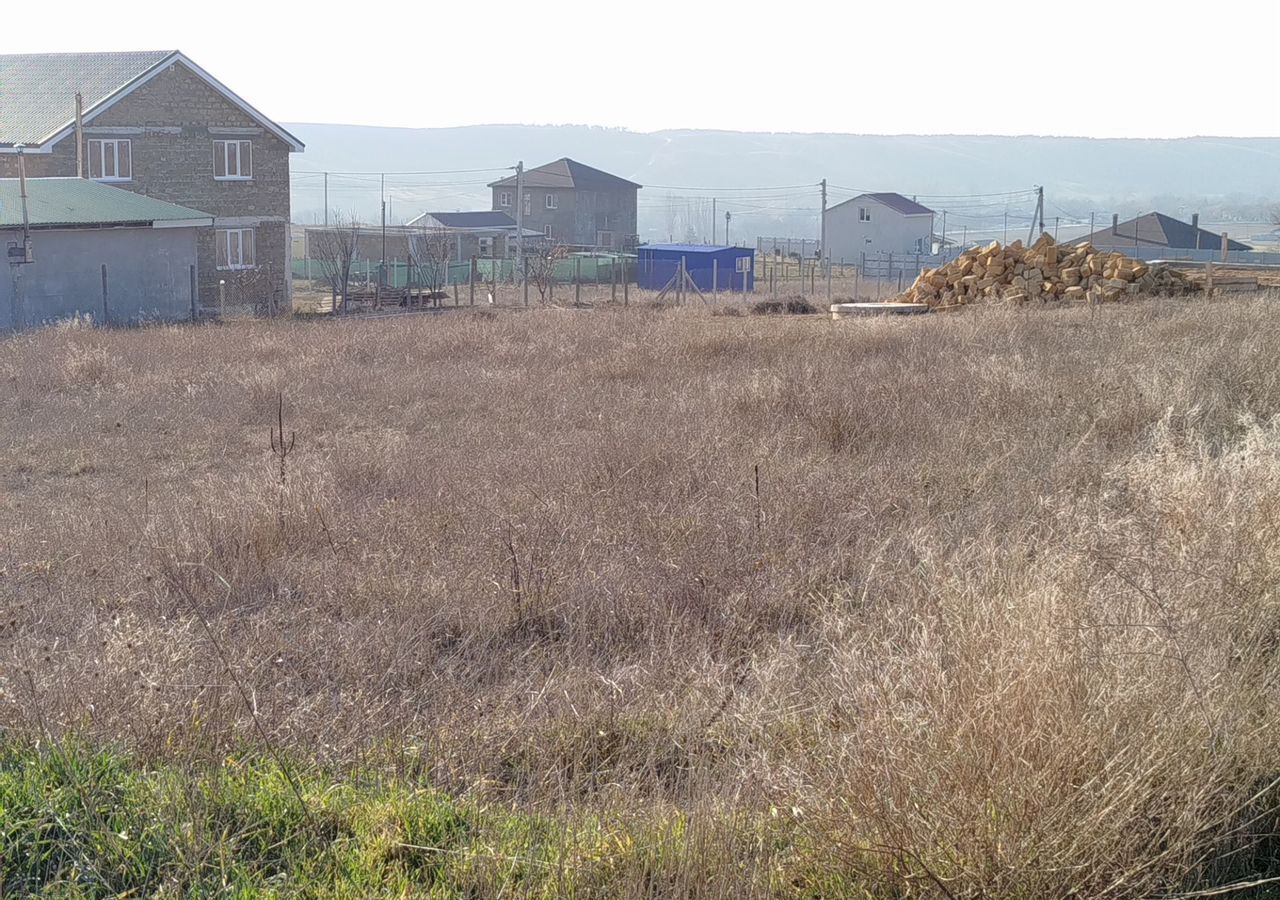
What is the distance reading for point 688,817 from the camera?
355cm

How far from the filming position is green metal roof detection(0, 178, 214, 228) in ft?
82.9

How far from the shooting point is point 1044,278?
2347 centimetres

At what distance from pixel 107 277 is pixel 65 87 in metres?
8.68

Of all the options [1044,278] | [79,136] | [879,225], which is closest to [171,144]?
[79,136]

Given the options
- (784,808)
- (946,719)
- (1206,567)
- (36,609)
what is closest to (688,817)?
(784,808)

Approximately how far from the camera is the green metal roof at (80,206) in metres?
25.3

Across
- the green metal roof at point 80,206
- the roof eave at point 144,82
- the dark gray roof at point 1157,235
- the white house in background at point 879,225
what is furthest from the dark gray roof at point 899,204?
the green metal roof at point 80,206

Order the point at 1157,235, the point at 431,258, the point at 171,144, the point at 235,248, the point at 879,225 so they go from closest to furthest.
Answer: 1. the point at 171,144
2. the point at 235,248
3. the point at 431,258
4. the point at 1157,235
5. the point at 879,225

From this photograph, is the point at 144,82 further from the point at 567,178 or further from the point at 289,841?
the point at 567,178

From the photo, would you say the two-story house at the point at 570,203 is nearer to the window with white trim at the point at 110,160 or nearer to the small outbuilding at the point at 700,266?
the small outbuilding at the point at 700,266

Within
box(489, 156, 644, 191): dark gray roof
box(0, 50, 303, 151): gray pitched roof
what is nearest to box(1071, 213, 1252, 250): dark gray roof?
box(489, 156, 644, 191): dark gray roof

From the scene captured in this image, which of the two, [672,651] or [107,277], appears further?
[107,277]

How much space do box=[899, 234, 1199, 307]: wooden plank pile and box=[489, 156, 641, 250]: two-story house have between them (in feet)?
169

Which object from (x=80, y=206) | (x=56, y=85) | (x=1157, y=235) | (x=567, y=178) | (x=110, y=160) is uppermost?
(x=567, y=178)
